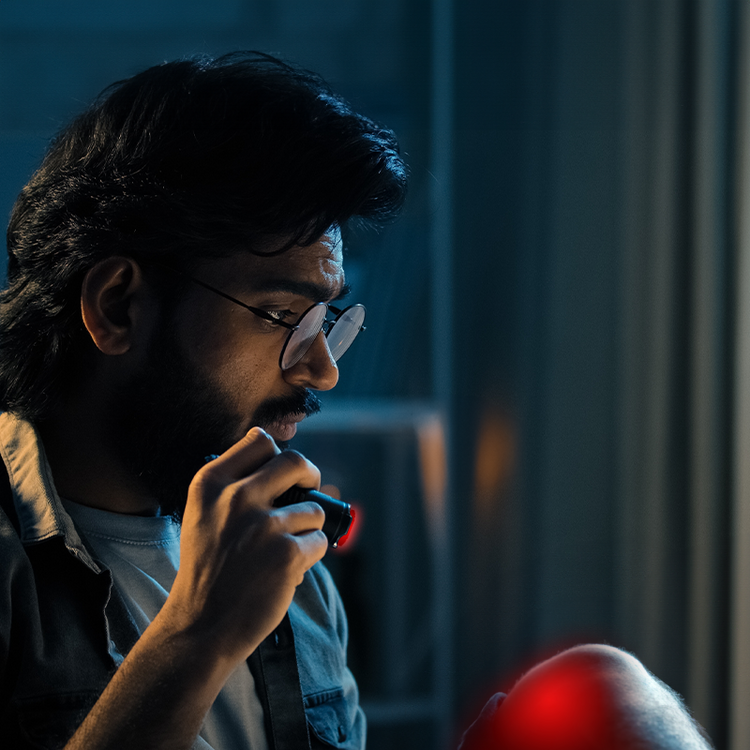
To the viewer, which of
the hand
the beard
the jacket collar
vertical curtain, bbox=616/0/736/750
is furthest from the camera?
vertical curtain, bbox=616/0/736/750

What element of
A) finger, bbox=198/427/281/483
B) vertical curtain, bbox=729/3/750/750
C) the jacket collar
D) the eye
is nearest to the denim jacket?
the jacket collar

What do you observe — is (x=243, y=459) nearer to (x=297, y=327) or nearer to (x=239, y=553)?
(x=239, y=553)

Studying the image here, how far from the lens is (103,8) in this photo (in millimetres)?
1951

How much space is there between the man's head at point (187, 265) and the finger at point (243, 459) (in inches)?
8.7

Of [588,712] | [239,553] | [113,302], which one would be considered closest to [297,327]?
[113,302]

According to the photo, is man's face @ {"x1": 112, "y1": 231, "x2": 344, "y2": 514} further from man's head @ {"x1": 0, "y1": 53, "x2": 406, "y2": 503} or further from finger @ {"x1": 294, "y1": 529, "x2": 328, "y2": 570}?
finger @ {"x1": 294, "y1": 529, "x2": 328, "y2": 570}

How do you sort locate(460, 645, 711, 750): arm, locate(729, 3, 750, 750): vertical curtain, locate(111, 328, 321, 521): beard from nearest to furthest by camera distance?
locate(460, 645, 711, 750): arm
locate(111, 328, 321, 521): beard
locate(729, 3, 750, 750): vertical curtain

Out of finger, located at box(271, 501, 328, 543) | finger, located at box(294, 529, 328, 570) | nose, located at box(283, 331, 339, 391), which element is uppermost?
nose, located at box(283, 331, 339, 391)

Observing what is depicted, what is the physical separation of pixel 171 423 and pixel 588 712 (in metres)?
0.61

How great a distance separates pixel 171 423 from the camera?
99 cm

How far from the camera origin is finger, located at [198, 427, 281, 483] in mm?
774

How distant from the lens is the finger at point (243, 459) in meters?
0.77

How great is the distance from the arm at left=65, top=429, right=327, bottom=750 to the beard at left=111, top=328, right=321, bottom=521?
0.74 ft

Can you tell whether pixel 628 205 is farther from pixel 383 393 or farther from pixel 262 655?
pixel 262 655
